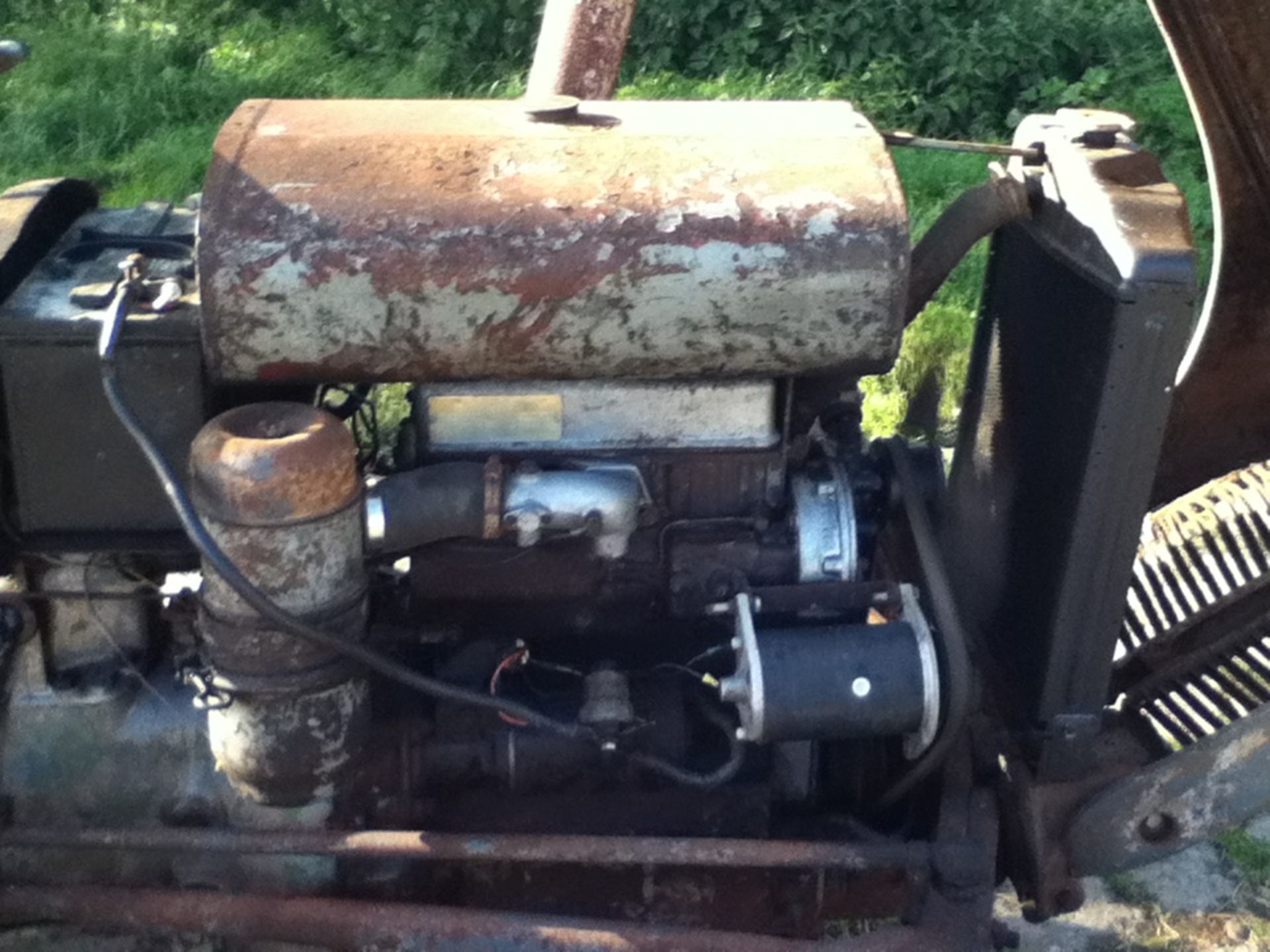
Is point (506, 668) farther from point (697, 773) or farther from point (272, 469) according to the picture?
point (272, 469)

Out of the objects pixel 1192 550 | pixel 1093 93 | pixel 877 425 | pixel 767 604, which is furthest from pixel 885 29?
pixel 767 604

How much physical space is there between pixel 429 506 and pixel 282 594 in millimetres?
191

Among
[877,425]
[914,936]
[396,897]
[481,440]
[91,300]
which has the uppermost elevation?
[91,300]

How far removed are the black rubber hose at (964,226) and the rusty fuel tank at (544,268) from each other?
0.20 metres

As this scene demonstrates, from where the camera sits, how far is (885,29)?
702 centimetres

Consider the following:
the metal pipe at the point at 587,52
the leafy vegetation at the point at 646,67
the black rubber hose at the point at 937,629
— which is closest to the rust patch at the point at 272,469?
the black rubber hose at the point at 937,629

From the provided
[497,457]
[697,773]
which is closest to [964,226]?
[497,457]

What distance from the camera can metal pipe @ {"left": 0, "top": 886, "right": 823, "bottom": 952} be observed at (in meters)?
1.75

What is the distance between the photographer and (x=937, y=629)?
1.82 meters

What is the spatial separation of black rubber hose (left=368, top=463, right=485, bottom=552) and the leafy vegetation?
418cm

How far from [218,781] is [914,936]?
0.89 m

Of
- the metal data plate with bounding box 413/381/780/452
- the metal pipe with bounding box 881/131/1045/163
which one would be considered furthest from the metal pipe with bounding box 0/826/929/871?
the metal pipe with bounding box 881/131/1045/163

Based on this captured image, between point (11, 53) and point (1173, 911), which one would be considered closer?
point (11, 53)

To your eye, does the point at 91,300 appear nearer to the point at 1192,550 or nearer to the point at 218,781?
the point at 218,781
